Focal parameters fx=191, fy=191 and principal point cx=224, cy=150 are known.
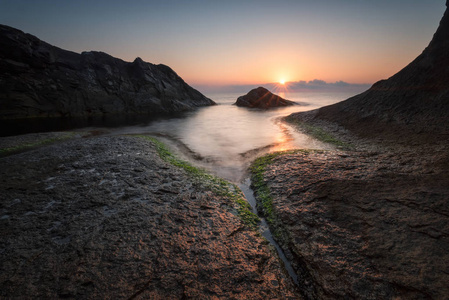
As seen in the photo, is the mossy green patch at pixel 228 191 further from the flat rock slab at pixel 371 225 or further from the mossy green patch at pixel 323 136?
the mossy green patch at pixel 323 136

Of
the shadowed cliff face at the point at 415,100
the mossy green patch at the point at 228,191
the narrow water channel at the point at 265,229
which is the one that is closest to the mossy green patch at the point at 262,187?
the narrow water channel at the point at 265,229

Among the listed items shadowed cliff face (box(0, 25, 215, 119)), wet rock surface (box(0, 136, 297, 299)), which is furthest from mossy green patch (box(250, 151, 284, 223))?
shadowed cliff face (box(0, 25, 215, 119))

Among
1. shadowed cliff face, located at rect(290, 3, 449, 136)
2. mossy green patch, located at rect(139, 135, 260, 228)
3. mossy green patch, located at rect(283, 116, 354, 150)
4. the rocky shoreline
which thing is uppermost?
shadowed cliff face, located at rect(290, 3, 449, 136)

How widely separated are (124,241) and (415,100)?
1818cm

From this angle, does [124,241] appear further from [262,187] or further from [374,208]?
[374,208]

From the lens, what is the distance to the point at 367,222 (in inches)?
198

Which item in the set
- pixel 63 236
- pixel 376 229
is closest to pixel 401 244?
pixel 376 229

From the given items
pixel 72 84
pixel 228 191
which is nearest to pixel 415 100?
pixel 228 191

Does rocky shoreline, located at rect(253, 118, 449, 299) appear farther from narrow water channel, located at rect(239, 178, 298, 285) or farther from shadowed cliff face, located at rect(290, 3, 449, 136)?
shadowed cliff face, located at rect(290, 3, 449, 136)

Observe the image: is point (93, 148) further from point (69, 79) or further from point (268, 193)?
point (69, 79)

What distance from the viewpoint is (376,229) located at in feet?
15.7

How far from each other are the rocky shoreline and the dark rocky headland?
0.06 feet

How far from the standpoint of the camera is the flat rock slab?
3676 mm

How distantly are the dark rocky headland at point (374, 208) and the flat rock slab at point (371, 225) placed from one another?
0.06 ft
